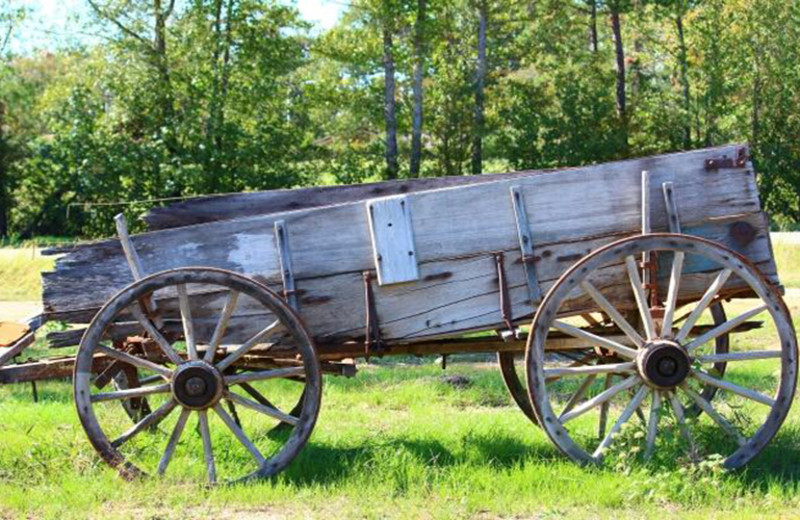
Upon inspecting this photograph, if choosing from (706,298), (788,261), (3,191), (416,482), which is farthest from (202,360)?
(3,191)

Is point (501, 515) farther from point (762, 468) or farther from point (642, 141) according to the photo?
point (642, 141)

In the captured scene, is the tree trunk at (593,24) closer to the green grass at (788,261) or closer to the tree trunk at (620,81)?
the tree trunk at (620,81)

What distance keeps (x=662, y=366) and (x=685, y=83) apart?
2943cm

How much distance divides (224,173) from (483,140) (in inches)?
332

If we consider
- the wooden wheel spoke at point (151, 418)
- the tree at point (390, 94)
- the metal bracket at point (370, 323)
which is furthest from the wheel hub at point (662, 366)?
the tree at point (390, 94)

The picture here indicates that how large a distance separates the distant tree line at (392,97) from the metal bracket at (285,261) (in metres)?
23.1

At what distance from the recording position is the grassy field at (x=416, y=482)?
17.6ft

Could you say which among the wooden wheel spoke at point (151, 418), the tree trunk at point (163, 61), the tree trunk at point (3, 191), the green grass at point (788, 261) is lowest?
the green grass at point (788, 261)

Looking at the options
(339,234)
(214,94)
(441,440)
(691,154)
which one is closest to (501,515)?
(441,440)

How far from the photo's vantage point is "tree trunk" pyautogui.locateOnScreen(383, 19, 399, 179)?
1264 inches

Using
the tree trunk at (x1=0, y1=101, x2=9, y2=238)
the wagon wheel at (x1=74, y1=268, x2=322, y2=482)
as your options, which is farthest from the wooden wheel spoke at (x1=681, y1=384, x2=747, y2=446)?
the tree trunk at (x1=0, y1=101, x2=9, y2=238)

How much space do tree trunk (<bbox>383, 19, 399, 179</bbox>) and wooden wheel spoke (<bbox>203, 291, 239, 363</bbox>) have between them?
26.5 metres

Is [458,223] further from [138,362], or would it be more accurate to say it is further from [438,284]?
[138,362]

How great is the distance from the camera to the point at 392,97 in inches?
1275
